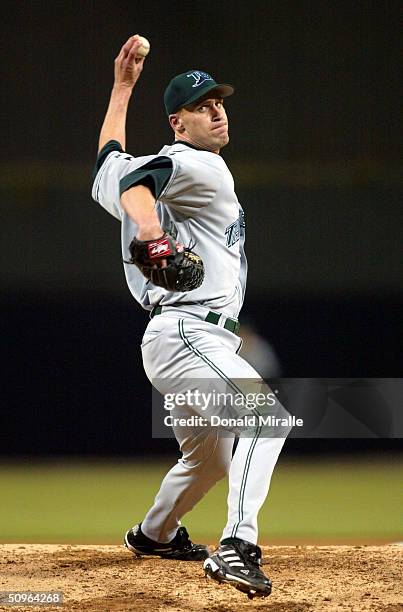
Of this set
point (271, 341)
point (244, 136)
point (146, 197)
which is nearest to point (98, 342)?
point (271, 341)

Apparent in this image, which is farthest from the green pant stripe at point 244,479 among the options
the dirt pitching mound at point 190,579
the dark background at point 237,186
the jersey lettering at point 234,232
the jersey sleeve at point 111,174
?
the dark background at point 237,186

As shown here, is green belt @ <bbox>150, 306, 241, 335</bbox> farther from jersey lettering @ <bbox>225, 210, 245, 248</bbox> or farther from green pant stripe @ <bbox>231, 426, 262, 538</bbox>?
green pant stripe @ <bbox>231, 426, 262, 538</bbox>

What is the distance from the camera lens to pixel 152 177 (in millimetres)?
2275

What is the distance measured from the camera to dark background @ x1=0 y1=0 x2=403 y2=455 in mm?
5621

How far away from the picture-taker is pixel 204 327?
99.0 inches

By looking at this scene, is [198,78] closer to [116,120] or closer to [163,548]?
[116,120]

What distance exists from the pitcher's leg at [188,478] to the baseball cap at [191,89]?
3.20 feet

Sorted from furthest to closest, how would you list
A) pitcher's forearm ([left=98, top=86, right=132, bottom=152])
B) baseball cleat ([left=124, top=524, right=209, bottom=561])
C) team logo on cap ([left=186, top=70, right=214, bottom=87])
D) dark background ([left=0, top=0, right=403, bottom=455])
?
1. dark background ([left=0, top=0, right=403, bottom=455])
2. baseball cleat ([left=124, top=524, right=209, bottom=561])
3. pitcher's forearm ([left=98, top=86, right=132, bottom=152])
4. team logo on cap ([left=186, top=70, right=214, bottom=87])

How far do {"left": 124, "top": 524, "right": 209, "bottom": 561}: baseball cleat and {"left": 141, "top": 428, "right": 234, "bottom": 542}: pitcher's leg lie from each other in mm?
27

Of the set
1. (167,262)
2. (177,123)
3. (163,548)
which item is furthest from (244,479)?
(177,123)

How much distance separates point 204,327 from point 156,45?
3.72m

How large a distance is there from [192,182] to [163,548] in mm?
1332

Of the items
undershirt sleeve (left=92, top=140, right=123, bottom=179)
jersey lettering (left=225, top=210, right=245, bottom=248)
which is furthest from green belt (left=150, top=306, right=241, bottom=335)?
undershirt sleeve (left=92, top=140, right=123, bottom=179)

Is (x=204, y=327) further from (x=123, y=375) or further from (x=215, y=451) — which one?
(x=123, y=375)
